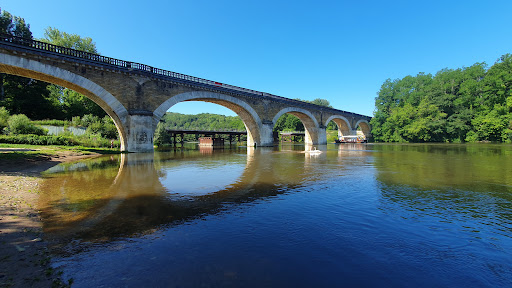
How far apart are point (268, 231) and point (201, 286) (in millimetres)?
1987

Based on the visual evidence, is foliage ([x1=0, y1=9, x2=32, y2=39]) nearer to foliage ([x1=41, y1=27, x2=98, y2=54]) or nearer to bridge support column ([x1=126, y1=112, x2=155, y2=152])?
foliage ([x1=41, y1=27, x2=98, y2=54])

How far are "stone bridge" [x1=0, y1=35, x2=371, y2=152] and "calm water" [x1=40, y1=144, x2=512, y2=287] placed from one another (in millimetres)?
16411

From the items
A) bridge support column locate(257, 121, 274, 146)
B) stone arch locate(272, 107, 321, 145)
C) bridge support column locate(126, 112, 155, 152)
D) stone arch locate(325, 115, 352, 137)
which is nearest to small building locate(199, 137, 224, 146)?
bridge support column locate(257, 121, 274, 146)

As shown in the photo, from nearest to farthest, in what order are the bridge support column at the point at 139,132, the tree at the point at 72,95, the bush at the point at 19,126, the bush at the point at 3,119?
the bush at the point at 19,126 < the bridge support column at the point at 139,132 < the bush at the point at 3,119 < the tree at the point at 72,95

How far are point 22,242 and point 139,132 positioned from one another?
21984 mm

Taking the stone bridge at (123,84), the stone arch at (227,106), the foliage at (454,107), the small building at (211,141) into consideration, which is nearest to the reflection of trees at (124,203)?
the stone bridge at (123,84)

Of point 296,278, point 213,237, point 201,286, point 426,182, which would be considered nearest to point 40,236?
point 213,237

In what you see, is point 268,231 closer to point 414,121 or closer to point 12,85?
point 12,85

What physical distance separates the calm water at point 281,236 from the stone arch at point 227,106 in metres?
19.1

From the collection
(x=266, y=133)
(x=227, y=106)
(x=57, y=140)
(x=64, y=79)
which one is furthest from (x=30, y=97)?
(x=266, y=133)

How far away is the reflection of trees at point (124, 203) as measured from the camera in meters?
4.90

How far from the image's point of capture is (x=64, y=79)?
64.5 ft

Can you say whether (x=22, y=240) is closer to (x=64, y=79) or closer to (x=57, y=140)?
(x=64, y=79)

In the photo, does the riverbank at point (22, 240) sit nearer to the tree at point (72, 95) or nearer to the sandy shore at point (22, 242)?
the sandy shore at point (22, 242)
